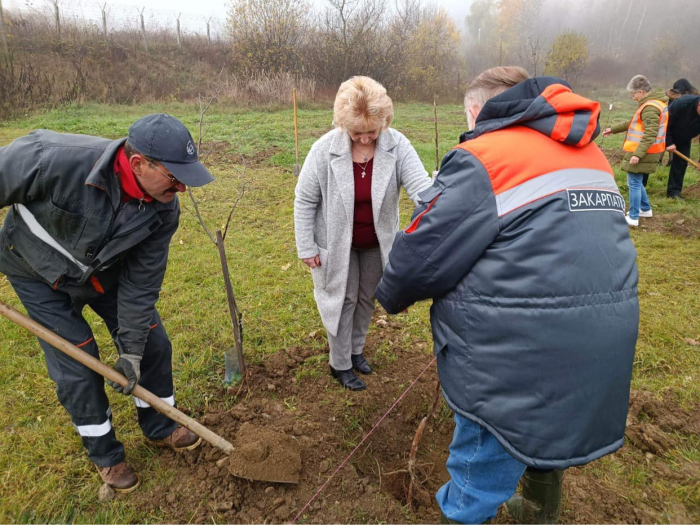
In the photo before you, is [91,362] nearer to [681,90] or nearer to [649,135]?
[649,135]

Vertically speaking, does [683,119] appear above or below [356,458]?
above

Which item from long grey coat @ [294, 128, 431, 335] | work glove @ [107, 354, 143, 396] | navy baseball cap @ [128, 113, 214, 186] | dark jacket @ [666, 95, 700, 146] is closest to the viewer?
navy baseball cap @ [128, 113, 214, 186]

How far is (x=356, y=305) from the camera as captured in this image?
3.10 m

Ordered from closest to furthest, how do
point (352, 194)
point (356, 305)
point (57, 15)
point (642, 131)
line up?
point (352, 194) < point (356, 305) < point (642, 131) < point (57, 15)

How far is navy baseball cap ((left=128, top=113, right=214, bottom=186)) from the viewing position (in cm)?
194

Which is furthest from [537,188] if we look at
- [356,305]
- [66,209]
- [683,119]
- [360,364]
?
[683,119]

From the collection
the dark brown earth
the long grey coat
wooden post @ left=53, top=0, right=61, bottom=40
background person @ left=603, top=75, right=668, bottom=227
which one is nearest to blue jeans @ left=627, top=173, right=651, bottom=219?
background person @ left=603, top=75, right=668, bottom=227

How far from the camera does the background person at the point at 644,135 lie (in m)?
6.19

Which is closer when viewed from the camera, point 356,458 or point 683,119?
point 356,458

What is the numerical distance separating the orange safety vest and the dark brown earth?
4.61 meters

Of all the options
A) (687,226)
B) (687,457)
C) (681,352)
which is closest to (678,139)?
(687,226)

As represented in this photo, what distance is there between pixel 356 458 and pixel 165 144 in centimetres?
205

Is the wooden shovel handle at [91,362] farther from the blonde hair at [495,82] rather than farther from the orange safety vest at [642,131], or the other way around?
the orange safety vest at [642,131]

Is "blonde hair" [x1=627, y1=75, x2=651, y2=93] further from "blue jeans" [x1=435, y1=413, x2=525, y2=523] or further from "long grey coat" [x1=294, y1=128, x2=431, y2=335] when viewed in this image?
"blue jeans" [x1=435, y1=413, x2=525, y2=523]
